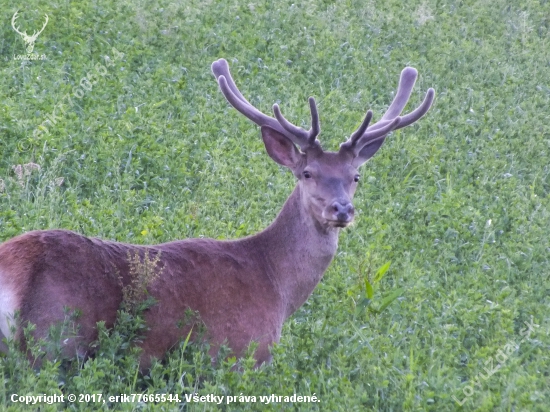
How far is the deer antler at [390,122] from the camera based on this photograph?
21.0 ft

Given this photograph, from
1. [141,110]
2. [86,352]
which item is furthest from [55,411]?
[141,110]

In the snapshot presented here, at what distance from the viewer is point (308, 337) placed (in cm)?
594

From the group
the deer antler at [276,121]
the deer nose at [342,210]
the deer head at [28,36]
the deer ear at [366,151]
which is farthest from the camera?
the deer head at [28,36]

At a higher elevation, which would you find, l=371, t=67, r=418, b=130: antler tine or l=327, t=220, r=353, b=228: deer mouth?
l=371, t=67, r=418, b=130: antler tine

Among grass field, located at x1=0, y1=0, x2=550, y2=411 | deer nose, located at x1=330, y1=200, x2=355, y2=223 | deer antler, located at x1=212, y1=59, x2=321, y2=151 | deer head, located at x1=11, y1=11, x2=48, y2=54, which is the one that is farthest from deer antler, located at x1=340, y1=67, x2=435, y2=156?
deer head, located at x1=11, y1=11, x2=48, y2=54

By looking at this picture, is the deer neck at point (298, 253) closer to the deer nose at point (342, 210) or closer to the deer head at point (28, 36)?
the deer nose at point (342, 210)

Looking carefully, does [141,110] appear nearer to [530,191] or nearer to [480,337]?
[530,191]

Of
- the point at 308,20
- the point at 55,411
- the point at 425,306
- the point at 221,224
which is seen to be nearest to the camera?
the point at 55,411

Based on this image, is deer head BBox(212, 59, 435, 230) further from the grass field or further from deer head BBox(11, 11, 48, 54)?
deer head BBox(11, 11, 48, 54)

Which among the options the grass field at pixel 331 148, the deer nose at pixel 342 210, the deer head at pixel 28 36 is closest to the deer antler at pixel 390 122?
the deer nose at pixel 342 210

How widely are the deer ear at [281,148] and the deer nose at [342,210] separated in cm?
60

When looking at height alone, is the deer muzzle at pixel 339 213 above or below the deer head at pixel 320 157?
below

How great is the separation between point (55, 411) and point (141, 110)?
5.38 m

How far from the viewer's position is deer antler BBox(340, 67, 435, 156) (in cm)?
641
